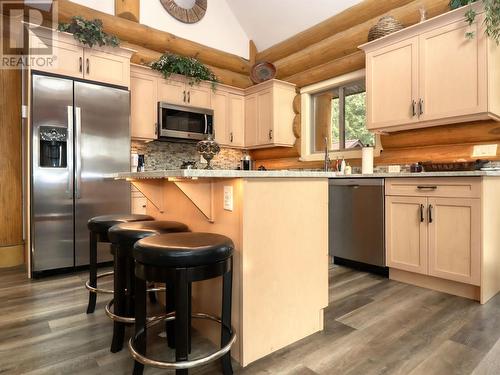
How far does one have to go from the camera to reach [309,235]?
71.4 inches

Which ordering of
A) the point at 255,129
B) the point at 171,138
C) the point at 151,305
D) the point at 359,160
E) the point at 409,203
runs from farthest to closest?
the point at 255,129, the point at 171,138, the point at 359,160, the point at 409,203, the point at 151,305

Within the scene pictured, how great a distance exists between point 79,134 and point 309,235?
2535 mm

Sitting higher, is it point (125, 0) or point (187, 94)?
point (125, 0)

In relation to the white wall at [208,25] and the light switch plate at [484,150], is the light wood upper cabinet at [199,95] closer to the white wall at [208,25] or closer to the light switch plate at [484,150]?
the white wall at [208,25]

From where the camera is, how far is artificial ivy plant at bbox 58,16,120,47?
306cm

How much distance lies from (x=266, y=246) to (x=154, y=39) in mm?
3752

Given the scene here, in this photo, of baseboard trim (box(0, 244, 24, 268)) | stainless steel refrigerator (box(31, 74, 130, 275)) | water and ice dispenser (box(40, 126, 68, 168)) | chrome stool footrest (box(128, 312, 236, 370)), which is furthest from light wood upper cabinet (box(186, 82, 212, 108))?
chrome stool footrest (box(128, 312, 236, 370))

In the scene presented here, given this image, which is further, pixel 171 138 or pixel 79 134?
pixel 171 138

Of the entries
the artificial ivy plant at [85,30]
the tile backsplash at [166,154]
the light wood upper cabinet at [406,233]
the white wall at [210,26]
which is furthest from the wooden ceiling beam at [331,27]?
the artificial ivy plant at [85,30]

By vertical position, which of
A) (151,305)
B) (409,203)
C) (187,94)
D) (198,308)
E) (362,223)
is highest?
(187,94)

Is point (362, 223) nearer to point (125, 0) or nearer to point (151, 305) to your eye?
point (151, 305)

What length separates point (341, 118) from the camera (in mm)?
4234

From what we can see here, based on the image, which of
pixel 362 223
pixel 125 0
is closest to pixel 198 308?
pixel 362 223

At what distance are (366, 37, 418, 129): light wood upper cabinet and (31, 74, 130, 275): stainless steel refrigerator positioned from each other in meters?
2.70
